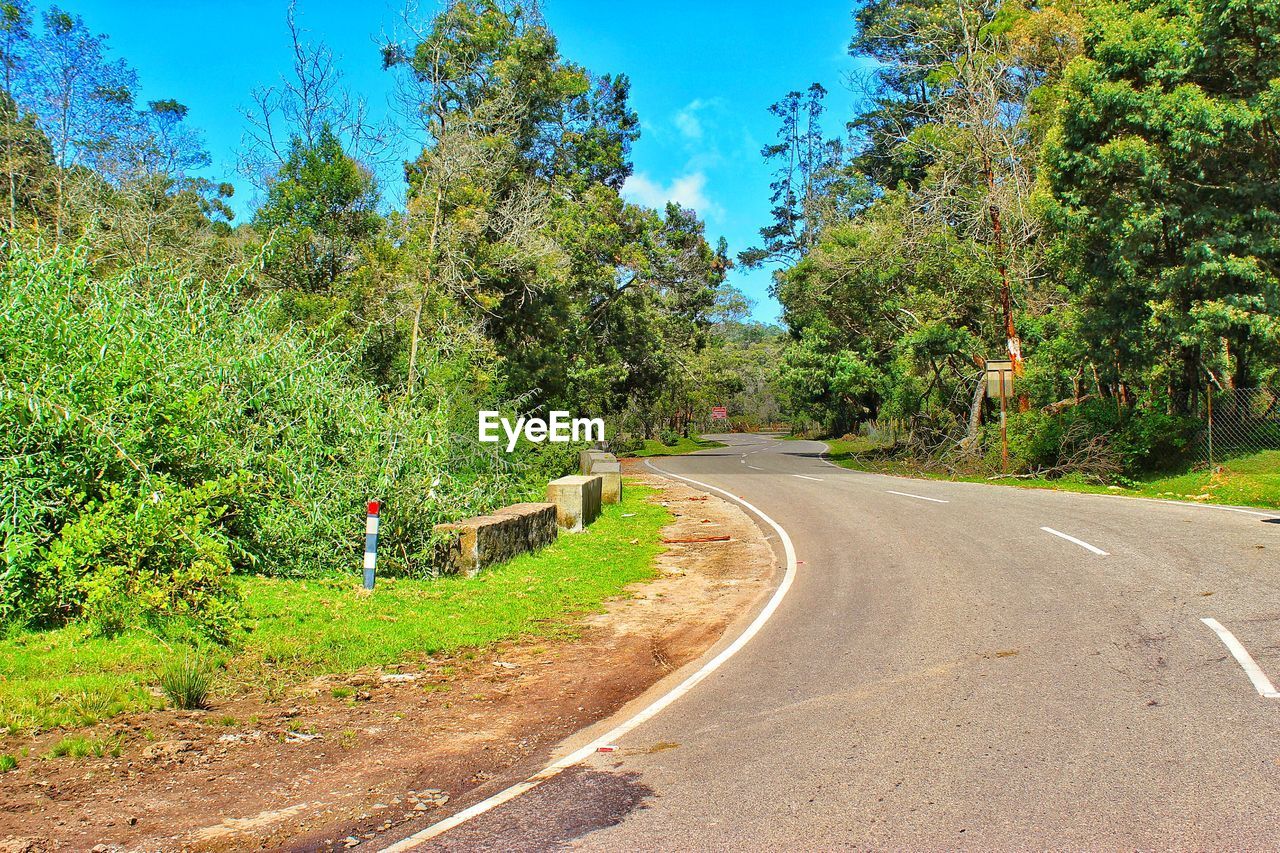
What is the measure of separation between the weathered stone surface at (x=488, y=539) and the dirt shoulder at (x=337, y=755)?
2.76 metres

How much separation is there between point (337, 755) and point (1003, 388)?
83.0 feet

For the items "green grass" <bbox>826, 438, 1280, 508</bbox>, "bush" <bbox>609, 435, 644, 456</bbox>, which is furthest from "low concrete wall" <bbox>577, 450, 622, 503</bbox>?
"bush" <bbox>609, 435, 644, 456</bbox>

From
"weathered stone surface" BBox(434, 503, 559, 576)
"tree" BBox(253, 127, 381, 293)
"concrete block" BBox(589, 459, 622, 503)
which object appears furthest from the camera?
"tree" BBox(253, 127, 381, 293)

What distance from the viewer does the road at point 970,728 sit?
4.41 meters

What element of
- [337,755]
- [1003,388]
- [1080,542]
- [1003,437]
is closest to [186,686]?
[337,755]

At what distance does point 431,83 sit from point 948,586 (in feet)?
62.8

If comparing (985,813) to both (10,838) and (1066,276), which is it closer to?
(10,838)

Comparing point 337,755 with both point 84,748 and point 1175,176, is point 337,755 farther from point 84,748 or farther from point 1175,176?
point 1175,176

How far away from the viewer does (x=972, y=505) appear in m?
18.8

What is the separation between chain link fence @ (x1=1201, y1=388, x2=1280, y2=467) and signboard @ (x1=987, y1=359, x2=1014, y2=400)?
5.96 m

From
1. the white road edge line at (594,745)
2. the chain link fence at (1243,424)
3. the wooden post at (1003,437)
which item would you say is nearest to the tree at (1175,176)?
the chain link fence at (1243,424)

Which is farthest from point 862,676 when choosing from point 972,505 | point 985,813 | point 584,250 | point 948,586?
point 584,250

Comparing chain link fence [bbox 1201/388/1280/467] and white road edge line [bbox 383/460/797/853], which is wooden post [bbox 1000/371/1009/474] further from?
white road edge line [bbox 383/460/797/853]

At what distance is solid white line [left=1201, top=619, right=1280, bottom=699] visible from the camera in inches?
243
